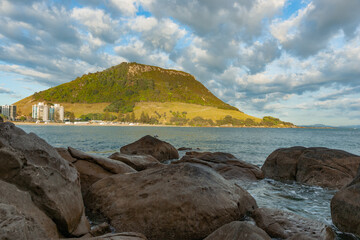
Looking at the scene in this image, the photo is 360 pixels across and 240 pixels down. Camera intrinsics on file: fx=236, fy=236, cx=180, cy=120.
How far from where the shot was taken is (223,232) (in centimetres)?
420

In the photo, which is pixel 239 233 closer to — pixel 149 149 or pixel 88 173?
pixel 88 173

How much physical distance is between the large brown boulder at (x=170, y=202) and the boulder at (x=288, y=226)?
2.16ft

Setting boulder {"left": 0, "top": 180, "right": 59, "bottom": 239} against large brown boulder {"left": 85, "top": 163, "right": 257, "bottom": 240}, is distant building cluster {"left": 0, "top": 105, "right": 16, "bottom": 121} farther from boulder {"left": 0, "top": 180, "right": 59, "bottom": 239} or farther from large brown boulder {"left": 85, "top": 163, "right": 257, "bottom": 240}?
boulder {"left": 0, "top": 180, "right": 59, "bottom": 239}

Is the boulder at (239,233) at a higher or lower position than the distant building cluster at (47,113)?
lower

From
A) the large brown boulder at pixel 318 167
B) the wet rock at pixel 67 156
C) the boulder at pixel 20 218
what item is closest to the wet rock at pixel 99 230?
the boulder at pixel 20 218

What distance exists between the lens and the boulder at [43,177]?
13.9ft

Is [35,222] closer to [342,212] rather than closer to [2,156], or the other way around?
[2,156]

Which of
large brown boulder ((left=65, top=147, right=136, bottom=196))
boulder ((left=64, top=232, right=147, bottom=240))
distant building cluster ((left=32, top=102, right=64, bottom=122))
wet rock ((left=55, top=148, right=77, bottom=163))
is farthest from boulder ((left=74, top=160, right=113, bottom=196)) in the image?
distant building cluster ((left=32, top=102, right=64, bottom=122))

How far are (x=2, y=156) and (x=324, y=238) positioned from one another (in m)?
6.78

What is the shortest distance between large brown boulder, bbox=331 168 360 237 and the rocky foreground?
2 centimetres

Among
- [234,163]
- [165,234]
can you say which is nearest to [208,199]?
[165,234]

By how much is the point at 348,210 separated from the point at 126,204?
5800 millimetres

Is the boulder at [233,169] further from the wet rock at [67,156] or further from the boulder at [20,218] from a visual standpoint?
the boulder at [20,218]

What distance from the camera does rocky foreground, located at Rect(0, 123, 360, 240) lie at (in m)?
4.00
